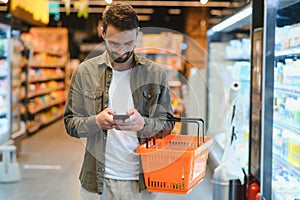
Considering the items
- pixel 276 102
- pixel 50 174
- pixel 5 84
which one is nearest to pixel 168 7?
pixel 5 84

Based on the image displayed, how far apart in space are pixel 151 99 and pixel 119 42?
30 cm

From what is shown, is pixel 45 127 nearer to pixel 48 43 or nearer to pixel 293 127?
pixel 48 43

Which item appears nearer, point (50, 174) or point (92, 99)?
point (92, 99)

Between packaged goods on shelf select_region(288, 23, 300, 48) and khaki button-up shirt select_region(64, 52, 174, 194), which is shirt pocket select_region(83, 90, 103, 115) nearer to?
khaki button-up shirt select_region(64, 52, 174, 194)

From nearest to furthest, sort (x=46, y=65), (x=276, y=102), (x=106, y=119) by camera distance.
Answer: (x=106, y=119)
(x=276, y=102)
(x=46, y=65)

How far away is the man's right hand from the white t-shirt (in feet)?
0.31

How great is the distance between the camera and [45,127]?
40.1 ft

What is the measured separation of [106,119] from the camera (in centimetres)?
204

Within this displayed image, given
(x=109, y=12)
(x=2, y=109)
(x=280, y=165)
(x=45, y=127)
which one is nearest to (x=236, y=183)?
(x=280, y=165)

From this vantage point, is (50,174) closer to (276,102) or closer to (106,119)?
(276,102)

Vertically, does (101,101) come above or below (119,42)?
below

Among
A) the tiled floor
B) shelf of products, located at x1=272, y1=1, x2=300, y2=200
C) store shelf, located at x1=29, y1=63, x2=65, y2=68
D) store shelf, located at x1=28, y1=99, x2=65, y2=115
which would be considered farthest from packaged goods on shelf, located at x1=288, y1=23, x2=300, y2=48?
store shelf, located at x1=29, y1=63, x2=65, y2=68

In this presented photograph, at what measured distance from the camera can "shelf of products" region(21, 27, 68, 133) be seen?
36.2 feet

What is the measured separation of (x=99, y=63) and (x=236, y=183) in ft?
8.30
